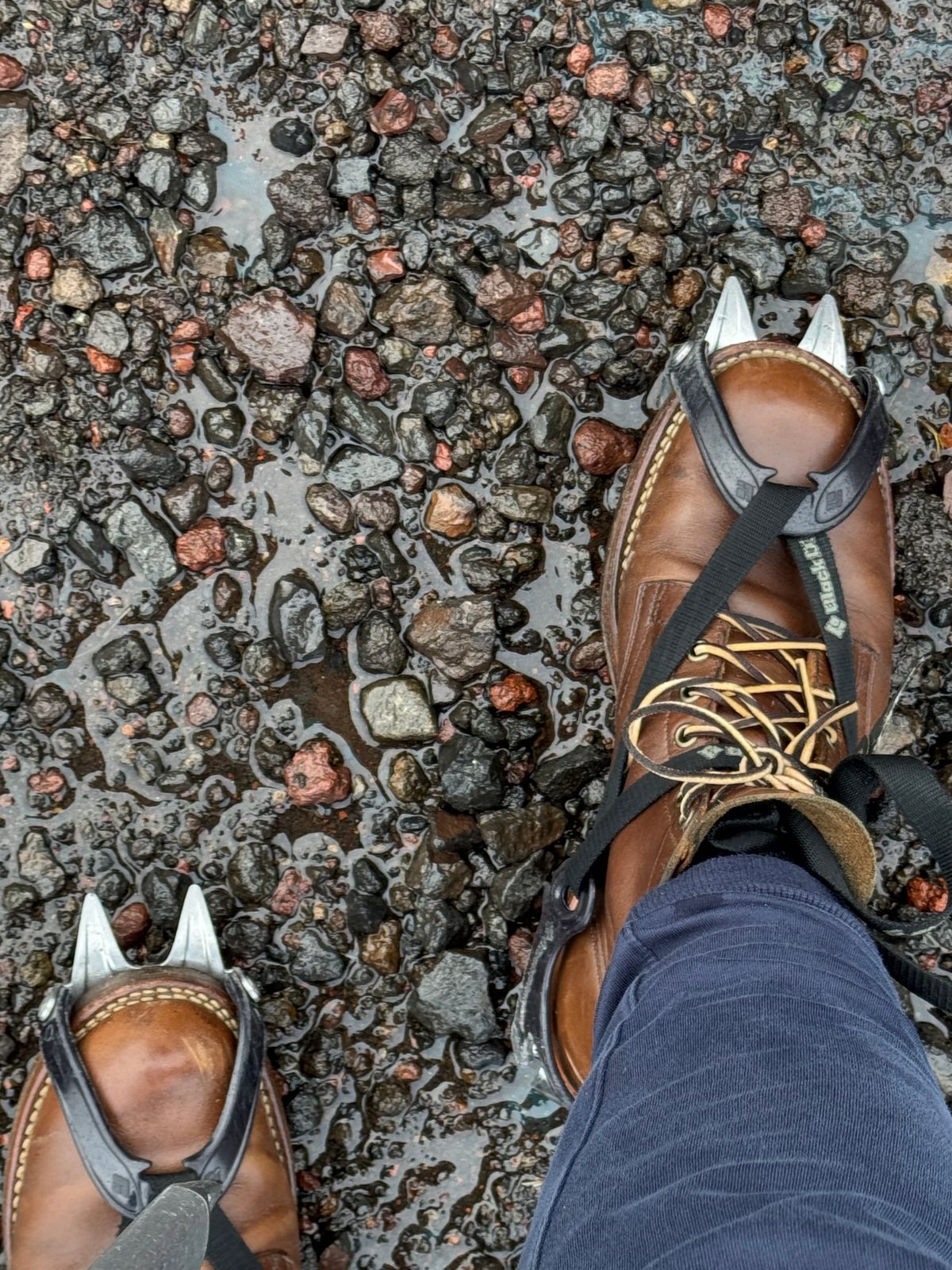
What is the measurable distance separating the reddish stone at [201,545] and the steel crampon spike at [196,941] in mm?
523

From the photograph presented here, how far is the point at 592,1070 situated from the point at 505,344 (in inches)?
43.3

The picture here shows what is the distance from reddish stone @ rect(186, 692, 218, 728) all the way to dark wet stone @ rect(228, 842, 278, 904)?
0.21 metres

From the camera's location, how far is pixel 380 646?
1619 millimetres

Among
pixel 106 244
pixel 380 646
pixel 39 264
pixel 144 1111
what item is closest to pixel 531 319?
pixel 380 646

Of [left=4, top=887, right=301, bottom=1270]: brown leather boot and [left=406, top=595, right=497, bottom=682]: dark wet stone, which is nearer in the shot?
[left=4, top=887, right=301, bottom=1270]: brown leather boot

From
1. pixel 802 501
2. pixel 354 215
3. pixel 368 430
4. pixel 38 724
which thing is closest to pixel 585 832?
pixel 802 501

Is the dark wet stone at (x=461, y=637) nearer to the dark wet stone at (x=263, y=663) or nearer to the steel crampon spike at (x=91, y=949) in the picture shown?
the dark wet stone at (x=263, y=663)

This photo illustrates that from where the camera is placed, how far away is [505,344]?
1.62 m

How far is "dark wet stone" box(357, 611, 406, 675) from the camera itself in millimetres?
1620

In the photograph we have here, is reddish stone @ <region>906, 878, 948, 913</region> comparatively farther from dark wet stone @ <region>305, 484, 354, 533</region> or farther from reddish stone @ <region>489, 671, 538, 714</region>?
dark wet stone @ <region>305, 484, 354, 533</region>

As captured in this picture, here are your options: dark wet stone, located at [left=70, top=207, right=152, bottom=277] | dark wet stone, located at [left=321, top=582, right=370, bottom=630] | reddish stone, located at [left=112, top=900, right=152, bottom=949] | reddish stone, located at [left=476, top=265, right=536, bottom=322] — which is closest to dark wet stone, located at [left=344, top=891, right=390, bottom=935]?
reddish stone, located at [left=112, top=900, right=152, bottom=949]

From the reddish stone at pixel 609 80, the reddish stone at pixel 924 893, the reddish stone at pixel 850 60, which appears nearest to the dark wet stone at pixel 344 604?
the reddish stone at pixel 609 80

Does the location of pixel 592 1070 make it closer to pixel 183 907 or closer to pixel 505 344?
pixel 183 907

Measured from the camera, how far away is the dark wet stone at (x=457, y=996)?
5.26 feet
